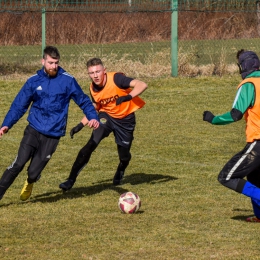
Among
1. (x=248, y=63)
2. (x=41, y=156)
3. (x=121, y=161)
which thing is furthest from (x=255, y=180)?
(x=121, y=161)

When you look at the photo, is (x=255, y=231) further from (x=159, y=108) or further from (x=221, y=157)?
(x=159, y=108)

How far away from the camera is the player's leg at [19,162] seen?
9.17 metres

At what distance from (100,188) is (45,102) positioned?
175cm

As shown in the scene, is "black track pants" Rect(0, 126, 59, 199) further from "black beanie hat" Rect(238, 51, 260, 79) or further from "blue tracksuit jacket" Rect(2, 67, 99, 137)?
"black beanie hat" Rect(238, 51, 260, 79)

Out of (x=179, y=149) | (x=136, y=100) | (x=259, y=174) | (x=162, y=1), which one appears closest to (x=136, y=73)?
(x=162, y=1)

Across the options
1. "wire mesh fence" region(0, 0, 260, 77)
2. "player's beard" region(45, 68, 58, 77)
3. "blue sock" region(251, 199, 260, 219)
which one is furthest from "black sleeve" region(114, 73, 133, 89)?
"wire mesh fence" region(0, 0, 260, 77)

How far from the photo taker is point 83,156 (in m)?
10.3

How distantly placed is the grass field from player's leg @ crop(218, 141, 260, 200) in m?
0.40

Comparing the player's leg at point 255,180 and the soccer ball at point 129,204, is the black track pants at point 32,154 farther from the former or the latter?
the player's leg at point 255,180

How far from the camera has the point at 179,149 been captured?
13383 mm

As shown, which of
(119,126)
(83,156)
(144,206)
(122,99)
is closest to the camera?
(144,206)

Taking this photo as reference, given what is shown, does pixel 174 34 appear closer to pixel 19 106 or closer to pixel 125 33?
pixel 125 33

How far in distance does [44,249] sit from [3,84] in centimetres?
1272

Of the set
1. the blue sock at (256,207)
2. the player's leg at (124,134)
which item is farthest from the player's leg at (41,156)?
the blue sock at (256,207)
